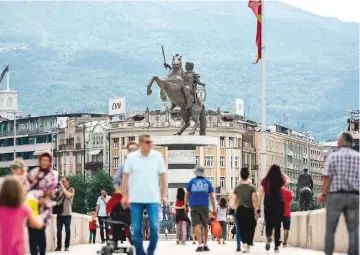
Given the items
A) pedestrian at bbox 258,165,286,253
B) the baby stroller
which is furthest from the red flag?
the baby stroller

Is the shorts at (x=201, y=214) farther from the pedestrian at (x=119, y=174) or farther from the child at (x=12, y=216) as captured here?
the child at (x=12, y=216)

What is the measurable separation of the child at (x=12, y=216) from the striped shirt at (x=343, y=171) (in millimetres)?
6949

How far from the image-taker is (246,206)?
3291 centimetres

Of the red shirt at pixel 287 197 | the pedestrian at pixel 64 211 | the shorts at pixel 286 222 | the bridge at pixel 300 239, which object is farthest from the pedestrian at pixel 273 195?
the pedestrian at pixel 64 211

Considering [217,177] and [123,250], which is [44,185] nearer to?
[123,250]

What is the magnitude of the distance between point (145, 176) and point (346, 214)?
3.59 metres

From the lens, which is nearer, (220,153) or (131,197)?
(131,197)

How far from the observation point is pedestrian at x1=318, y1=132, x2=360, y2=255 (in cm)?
2467

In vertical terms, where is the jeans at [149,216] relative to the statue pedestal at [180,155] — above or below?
below

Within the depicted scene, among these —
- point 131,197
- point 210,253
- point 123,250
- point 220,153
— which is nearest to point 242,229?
point 210,253

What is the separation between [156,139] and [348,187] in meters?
34.2

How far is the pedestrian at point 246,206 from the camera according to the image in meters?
32.8

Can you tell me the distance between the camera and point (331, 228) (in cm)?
2486

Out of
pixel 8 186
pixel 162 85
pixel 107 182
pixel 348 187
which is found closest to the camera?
pixel 8 186
